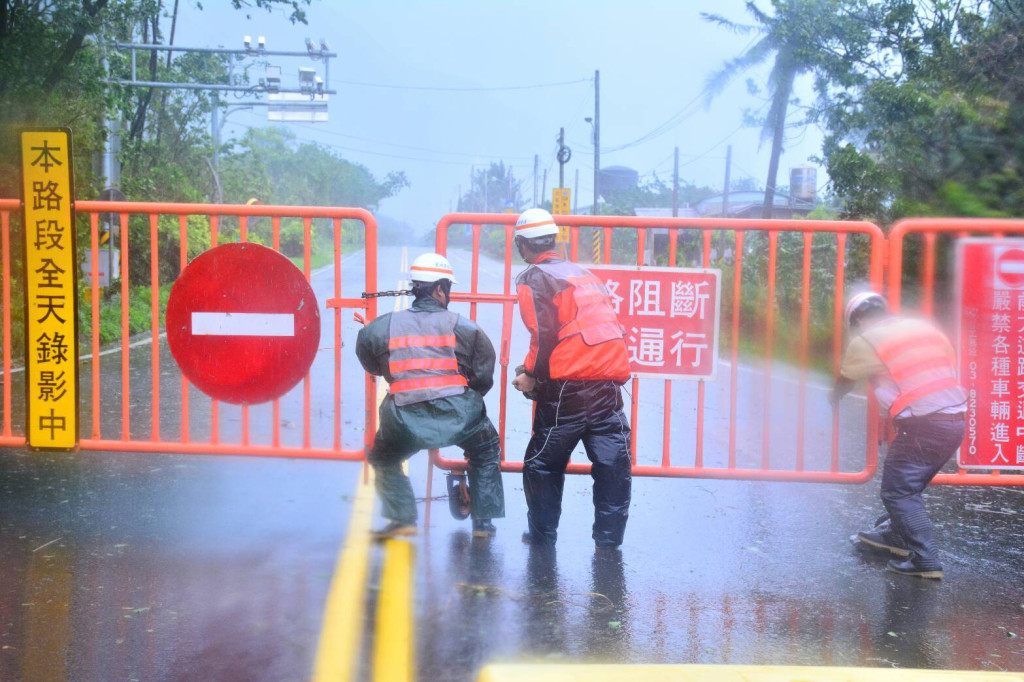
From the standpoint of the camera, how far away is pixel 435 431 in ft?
17.1

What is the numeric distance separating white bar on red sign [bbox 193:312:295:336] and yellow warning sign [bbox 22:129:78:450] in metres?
0.67

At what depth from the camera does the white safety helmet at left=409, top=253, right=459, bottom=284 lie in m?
5.31

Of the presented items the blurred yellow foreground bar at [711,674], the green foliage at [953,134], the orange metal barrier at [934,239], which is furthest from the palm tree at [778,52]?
the blurred yellow foreground bar at [711,674]

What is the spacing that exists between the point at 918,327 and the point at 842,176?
13765mm

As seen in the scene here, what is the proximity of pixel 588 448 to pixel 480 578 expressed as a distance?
901 mm

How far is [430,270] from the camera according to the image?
5.32 m

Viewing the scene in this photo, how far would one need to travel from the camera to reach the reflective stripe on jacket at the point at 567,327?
5191mm

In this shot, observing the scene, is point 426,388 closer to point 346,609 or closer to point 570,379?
point 570,379

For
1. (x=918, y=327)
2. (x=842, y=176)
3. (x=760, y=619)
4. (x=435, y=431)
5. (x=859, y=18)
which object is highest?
(x=859, y=18)

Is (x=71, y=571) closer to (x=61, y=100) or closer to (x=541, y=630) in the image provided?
(x=541, y=630)

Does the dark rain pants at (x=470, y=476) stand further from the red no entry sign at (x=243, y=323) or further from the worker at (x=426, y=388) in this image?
the red no entry sign at (x=243, y=323)

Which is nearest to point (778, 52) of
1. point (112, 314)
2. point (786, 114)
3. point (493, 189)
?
point (786, 114)

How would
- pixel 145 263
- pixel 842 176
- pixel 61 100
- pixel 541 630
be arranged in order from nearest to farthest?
pixel 541 630
pixel 61 100
pixel 842 176
pixel 145 263

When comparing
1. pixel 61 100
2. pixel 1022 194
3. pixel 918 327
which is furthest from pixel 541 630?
pixel 61 100
